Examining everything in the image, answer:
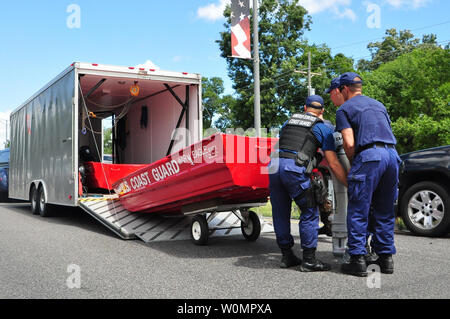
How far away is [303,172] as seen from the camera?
448 cm

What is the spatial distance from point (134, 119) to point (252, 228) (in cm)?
631

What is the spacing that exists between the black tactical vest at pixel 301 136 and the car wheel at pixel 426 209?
2735mm

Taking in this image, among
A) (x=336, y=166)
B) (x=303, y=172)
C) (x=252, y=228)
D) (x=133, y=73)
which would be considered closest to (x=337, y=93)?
(x=336, y=166)

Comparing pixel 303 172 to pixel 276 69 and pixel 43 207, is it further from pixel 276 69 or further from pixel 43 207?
pixel 276 69

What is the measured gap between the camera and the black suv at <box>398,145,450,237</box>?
20.7 feet

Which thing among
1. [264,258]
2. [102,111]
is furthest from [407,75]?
[264,258]

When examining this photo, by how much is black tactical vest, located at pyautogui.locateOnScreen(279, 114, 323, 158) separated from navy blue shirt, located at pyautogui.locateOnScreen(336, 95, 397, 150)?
0.93 ft

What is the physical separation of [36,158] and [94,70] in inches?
146

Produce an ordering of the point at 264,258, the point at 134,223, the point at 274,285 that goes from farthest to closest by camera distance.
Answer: the point at 134,223 → the point at 264,258 → the point at 274,285

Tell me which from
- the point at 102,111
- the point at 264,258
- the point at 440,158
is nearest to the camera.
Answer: the point at 264,258

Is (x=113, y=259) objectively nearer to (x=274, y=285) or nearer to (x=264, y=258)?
(x=264, y=258)

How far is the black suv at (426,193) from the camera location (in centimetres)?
632

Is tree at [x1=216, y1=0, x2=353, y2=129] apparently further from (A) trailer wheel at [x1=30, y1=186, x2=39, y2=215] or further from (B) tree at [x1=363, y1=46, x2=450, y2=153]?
(A) trailer wheel at [x1=30, y1=186, x2=39, y2=215]

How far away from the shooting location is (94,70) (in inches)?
326
